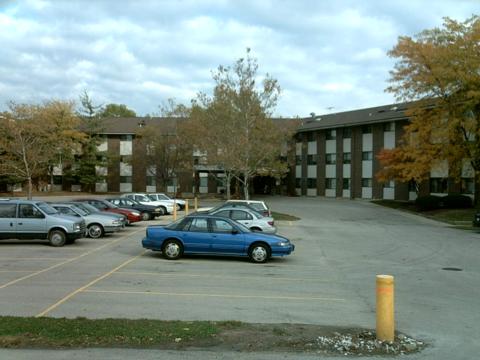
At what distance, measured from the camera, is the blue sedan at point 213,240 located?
16.2 meters

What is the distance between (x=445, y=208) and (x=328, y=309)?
38730 millimetres

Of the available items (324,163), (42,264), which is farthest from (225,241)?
(324,163)

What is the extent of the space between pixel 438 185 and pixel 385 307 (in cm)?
4859

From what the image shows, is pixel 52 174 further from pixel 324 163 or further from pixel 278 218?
pixel 278 218

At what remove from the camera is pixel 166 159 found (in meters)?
58.7

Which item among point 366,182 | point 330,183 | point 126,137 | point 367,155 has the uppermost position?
point 126,137

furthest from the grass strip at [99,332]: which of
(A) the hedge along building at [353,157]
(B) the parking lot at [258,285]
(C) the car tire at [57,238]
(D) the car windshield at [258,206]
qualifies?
(A) the hedge along building at [353,157]

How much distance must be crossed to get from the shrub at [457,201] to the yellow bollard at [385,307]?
137 ft

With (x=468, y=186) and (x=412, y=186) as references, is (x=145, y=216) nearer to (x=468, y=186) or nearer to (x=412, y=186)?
(x=468, y=186)

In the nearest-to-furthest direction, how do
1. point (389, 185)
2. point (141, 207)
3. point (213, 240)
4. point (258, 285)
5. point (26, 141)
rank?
point (258, 285) → point (213, 240) → point (141, 207) → point (26, 141) → point (389, 185)

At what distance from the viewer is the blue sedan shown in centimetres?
1623

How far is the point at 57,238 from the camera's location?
63.7 feet

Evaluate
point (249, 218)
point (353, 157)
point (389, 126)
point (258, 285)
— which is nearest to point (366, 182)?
point (353, 157)

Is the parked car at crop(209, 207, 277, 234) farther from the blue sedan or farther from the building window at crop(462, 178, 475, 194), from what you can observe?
the building window at crop(462, 178, 475, 194)
